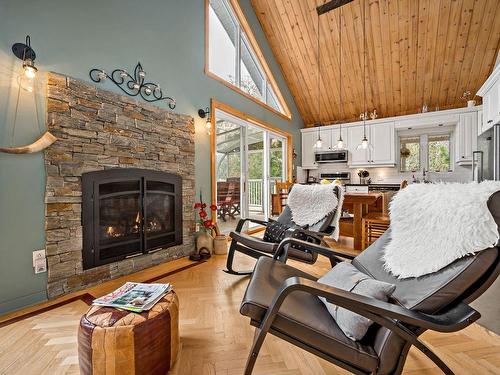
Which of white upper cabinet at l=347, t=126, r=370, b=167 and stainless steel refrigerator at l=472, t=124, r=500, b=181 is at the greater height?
white upper cabinet at l=347, t=126, r=370, b=167

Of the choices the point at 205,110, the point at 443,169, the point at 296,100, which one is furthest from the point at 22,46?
the point at 443,169

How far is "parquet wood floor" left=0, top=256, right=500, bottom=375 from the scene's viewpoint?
1.31 metres

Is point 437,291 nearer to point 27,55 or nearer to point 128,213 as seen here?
point 128,213

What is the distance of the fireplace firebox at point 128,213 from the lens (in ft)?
7.32

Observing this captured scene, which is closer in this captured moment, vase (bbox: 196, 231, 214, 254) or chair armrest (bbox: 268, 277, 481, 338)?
chair armrest (bbox: 268, 277, 481, 338)

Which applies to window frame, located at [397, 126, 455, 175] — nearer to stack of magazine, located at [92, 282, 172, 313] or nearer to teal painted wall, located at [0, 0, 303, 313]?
teal painted wall, located at [0, 0, 303, 313]

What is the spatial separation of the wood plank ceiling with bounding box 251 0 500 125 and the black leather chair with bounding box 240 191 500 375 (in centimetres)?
436

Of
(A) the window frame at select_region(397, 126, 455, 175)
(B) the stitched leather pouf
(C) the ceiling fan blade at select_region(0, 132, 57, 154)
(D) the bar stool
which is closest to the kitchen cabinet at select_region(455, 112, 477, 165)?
(A) the window frame at select_region(397, 126, 455, 175)

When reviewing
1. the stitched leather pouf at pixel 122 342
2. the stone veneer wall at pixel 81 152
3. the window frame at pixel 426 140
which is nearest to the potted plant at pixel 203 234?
the stone veneer wall at pixel 81 152

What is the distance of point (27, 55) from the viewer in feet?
6.04

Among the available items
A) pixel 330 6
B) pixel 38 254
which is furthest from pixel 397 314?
pixel 330 6

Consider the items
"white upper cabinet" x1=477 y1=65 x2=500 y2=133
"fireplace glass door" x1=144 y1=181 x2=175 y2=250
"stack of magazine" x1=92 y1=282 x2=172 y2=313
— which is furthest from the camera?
"white upper cabinet" x1=477 y1=65 x2=500 y2=133

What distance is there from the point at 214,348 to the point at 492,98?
436 centimetres

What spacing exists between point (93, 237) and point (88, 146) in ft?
2.71
